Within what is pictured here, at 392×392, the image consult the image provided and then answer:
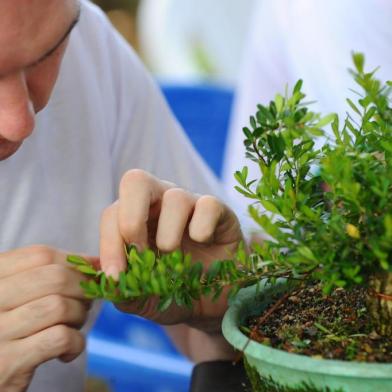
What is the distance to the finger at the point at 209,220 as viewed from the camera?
2.41ft

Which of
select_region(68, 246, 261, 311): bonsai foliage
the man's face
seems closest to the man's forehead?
the man's face

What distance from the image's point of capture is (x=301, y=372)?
545 millimetres

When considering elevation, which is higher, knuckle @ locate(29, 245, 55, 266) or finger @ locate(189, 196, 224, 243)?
finger @ locate(189, 196, 224, 243)

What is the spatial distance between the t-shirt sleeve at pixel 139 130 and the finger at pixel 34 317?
478mm

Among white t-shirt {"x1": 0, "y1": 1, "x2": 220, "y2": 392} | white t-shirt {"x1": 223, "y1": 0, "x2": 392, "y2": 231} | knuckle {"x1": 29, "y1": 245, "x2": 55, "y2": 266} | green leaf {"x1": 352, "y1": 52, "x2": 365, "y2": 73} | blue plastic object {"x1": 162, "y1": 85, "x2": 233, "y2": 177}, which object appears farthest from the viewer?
blue plastic object {"x1": 162, "y1": 85, "x2": 233, "y2": 177}

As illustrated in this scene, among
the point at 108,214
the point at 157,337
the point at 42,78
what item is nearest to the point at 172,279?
the point at 108,214

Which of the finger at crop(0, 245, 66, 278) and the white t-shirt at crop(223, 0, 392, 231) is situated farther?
the white t-shirt at crop(223, 0, 392, 231)

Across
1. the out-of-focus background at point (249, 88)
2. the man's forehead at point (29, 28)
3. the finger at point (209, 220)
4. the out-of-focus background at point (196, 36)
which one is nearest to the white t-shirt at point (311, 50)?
the out-of-focus background at point (249, 88)

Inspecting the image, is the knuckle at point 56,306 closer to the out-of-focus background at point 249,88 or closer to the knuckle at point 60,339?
the knuckle at point 60,339

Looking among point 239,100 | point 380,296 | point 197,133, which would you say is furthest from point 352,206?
point 197,133

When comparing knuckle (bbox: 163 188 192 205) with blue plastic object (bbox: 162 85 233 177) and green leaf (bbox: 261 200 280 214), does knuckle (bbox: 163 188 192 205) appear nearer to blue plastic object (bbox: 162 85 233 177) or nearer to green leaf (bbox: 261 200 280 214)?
green leaf (bbox: 261 200 280 214)

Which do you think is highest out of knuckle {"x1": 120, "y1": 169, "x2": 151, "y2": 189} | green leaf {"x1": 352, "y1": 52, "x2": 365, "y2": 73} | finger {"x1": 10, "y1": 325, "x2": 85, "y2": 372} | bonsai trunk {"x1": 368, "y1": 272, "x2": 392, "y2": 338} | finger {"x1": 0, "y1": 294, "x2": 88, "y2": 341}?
green leaf {"x1": 352, "y1": 52, "x2": 365, "y2": 73}

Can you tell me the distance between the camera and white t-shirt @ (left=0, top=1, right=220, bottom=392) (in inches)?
41.7

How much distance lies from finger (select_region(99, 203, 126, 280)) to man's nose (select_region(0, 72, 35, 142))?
4.6 inches
